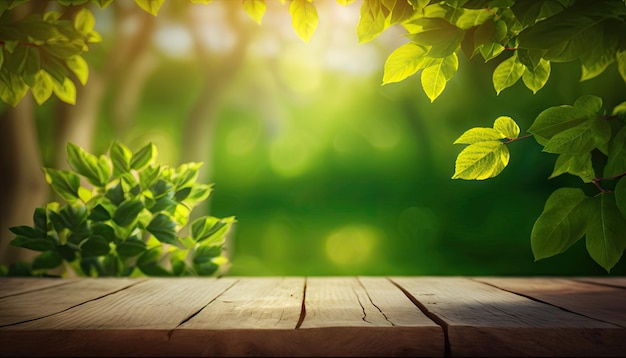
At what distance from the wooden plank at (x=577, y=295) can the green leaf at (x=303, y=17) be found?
0.73 metres

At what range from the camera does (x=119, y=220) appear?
1.90 meters

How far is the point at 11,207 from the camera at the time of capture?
7.09ft

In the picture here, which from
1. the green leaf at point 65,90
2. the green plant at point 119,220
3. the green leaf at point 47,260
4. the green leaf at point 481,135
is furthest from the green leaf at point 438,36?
the green leaf at point 47,260

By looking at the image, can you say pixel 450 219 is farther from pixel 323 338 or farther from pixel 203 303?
pixel 323 338

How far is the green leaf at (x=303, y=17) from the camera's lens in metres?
1.05

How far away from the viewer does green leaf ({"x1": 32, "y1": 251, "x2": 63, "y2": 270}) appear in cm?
196

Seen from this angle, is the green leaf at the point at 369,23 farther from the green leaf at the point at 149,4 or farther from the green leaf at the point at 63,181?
the green leaf at the point at 63,181

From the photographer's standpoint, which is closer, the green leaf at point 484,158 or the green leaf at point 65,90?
the green leaf at point 484,158

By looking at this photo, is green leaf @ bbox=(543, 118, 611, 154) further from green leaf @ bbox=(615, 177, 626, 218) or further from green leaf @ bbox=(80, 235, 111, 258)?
green leaf @ bbox=(80, 235, 111, 258)

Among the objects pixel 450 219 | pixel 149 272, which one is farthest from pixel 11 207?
pixel 450 219

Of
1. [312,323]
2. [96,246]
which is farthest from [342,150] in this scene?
[312,323]

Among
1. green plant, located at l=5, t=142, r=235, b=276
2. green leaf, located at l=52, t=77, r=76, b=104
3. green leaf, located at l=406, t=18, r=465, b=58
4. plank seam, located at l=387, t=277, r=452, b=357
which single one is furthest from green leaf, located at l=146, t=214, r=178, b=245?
green leaf, located at l=406, t=18, r=465, b=58

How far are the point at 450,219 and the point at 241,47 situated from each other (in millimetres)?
1183

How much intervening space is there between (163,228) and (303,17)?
1113 millimetres
